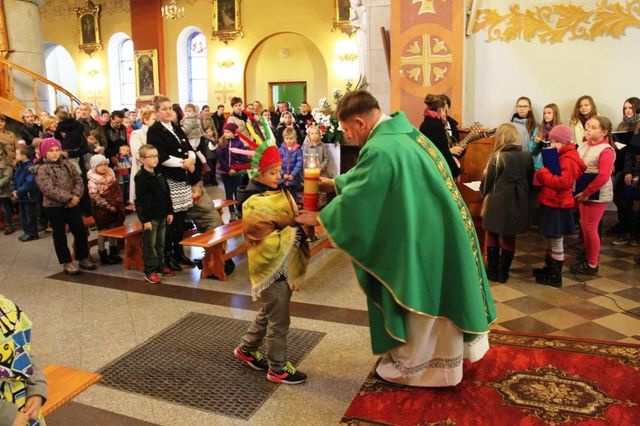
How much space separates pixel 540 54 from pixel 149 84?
1258cm

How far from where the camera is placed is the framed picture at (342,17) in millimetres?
14172

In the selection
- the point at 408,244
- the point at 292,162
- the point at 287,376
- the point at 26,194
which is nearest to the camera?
the point at 408,244

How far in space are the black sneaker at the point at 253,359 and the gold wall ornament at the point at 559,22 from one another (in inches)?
211

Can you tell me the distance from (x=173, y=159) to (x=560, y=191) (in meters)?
3.50

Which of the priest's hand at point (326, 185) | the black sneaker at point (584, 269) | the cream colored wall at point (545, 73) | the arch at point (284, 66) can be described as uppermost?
the arch at point (284, 66)

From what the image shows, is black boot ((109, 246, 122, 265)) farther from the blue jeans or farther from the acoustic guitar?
the acoustic guitar

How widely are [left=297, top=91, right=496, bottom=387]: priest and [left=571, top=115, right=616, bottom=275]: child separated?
8.82 ft

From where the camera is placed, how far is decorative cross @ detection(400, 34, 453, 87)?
6.66 meters

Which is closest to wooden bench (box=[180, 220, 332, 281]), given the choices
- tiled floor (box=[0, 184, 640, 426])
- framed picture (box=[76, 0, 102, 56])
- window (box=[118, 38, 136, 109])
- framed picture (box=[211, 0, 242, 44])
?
tiled floor (box=[0, 184, 640, 426])

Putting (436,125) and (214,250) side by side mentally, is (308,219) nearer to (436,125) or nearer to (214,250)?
(214,250)

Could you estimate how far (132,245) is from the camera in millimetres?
5773

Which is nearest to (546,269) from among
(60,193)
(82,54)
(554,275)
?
(554,275)

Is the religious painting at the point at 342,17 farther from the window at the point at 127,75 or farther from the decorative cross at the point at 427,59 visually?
the decorative cross at the point at 427,59

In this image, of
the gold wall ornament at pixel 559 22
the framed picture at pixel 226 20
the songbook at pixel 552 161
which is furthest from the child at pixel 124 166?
the framed picture at pixel 226 20
